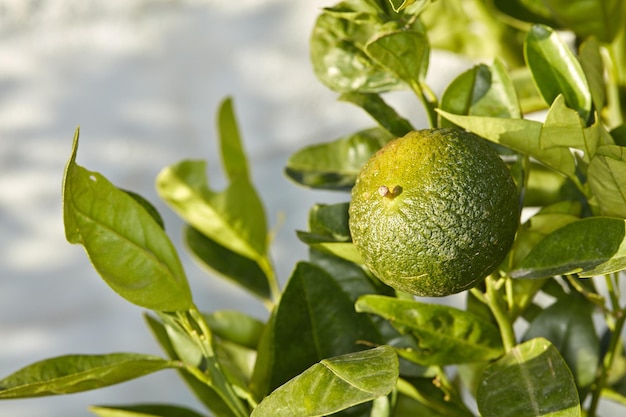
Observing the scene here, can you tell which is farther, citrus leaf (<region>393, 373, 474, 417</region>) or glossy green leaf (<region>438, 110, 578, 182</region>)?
citrus leaf (<region>393, 373, 474, 417</region>)

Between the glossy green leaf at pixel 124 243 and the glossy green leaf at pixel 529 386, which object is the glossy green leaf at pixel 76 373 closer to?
the glossy green leaf at pixel 124 243

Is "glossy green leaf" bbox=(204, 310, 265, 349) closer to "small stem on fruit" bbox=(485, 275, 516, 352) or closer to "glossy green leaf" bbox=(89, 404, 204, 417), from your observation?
"glossy green leaf" bbox=(89, 404, 204, 417)

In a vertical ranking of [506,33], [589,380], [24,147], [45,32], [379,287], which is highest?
[45,32]

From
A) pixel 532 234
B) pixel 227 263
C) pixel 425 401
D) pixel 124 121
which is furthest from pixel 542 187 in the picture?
pixel 124 121

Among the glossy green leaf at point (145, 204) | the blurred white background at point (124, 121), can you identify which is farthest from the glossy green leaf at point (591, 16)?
the blurred white background at point (124, 121)

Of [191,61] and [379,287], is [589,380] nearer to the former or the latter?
[379,287]

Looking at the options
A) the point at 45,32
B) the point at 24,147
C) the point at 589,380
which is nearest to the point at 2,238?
the point at 24,147

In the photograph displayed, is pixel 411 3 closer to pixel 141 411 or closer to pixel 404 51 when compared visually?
pixel 404 51

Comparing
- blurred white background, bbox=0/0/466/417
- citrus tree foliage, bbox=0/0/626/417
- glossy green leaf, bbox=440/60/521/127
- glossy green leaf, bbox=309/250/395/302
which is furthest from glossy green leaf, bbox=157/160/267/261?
blurred white background, bbox=0/0/466/417
